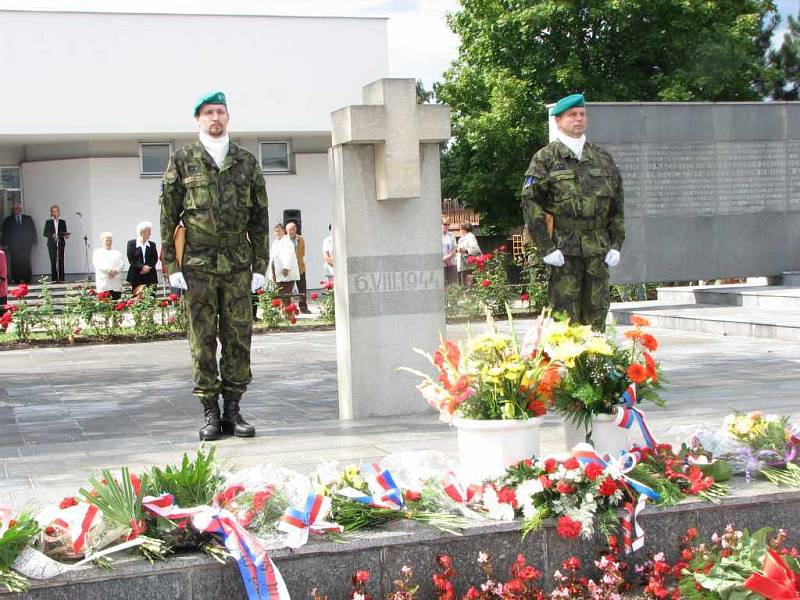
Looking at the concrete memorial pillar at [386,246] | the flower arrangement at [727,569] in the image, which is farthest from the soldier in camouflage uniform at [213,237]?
the flower arrangement at [727,569]

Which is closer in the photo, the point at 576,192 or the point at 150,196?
the point at 576,192

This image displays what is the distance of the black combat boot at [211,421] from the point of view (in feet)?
22.6

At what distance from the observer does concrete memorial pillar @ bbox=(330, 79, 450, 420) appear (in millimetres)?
7484

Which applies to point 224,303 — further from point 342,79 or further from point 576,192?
→ point 342,79

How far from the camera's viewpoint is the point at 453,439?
21.5 ft

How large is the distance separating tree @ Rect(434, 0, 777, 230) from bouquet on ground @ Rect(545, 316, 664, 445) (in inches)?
1134

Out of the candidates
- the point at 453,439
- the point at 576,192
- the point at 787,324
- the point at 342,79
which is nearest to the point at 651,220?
the point at 787,324

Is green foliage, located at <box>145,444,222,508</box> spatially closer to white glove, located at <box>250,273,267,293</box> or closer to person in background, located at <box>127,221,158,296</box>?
white glove, located at <box>250,273,267,293</box>

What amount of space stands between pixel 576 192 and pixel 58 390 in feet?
17.9

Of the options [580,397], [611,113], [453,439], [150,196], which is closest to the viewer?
[580,397]

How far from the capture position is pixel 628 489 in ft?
14.5

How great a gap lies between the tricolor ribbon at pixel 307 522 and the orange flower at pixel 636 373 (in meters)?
1.36

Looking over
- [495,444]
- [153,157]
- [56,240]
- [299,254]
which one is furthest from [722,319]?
[153,157]

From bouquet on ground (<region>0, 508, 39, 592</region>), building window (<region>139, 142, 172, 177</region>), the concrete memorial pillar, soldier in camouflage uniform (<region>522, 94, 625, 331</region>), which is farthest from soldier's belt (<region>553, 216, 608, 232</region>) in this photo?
building window (<region>139, 142, 172, 177</region>)
